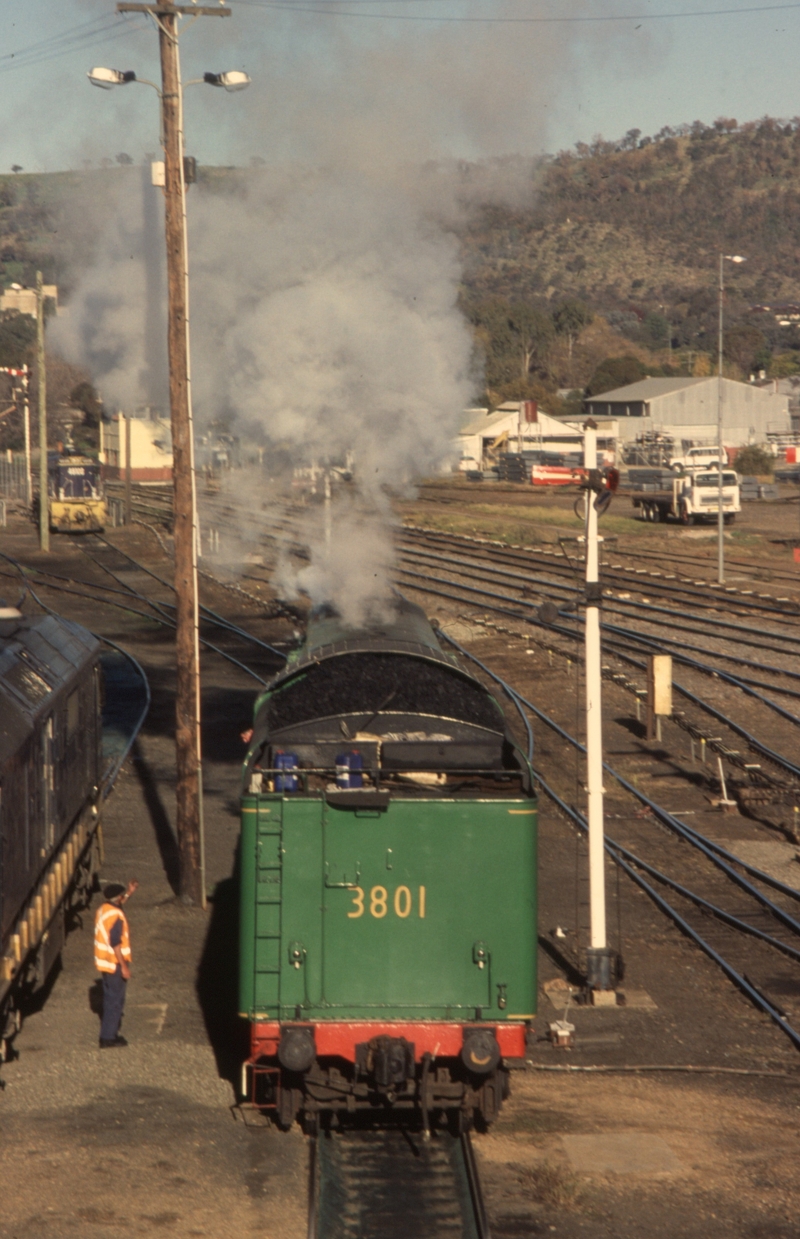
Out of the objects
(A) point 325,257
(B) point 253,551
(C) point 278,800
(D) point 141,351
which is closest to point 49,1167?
(C) point 278,800

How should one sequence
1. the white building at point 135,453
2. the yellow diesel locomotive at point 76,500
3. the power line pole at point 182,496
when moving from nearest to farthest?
the power line pole at point 182,496, the yellow diesel locomotive at point 76,500, the white building at point 135,453

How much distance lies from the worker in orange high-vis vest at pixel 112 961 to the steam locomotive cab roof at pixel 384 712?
196cm

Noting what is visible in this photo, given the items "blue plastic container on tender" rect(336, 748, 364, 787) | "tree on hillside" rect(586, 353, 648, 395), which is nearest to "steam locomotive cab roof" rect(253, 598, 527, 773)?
"blue plastic container on tender" rect(336, 748, 364, 787)

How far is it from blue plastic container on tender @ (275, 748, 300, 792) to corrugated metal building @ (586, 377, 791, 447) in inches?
3428

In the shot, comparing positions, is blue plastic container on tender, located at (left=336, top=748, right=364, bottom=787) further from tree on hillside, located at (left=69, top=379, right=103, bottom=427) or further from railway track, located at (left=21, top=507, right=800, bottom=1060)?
tree on hillside, located at (left=69, top=379, right=103, bottom=427)

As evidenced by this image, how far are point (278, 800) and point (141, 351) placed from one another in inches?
875

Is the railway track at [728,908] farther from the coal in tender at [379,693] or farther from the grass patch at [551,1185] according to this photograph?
the coal in tender at [379,693]

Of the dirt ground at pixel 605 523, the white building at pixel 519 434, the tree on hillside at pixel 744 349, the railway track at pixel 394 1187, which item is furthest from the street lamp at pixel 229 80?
the tree on hillside at pixel 744 349

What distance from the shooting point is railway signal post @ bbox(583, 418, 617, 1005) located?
13008 millimetres

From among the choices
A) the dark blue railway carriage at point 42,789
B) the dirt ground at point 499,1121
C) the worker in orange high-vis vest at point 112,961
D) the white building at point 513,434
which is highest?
the white building at point 513,434

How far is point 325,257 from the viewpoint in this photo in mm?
21578

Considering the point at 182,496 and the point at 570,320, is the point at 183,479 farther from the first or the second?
the point at 570,320

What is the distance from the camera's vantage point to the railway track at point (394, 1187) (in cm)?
862

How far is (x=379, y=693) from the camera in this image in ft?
38.0
